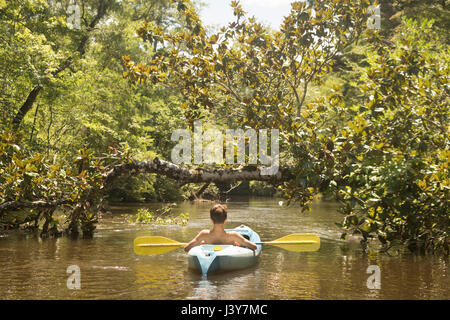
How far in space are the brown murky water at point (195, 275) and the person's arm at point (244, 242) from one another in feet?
1.36

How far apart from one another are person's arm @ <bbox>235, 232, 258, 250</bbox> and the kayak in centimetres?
11

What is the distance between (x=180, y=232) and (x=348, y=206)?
614 centimetres

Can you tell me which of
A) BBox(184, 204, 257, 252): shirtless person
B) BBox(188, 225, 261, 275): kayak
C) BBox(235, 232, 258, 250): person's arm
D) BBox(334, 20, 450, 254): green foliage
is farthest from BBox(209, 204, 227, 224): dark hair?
BBox(334, 20, 450, 254): green foliage

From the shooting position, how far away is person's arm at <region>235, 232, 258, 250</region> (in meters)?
7.98

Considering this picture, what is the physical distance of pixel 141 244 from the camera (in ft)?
27.5

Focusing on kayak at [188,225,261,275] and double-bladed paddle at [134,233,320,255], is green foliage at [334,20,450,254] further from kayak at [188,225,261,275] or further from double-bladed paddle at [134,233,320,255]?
kayak at [188,225,261,275]

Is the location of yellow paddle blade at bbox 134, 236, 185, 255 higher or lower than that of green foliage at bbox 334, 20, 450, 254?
lower

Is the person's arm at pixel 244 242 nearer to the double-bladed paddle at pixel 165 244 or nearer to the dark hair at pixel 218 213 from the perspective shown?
the double-bladed paddle at pixel 165 244

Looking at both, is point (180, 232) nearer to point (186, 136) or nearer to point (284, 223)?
point (284, 223)

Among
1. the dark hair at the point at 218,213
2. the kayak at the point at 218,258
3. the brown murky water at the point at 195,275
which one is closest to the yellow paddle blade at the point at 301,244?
the brown murky water at the point at 195,275

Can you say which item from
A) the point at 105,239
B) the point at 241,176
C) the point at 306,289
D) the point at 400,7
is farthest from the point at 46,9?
the point at 400,7

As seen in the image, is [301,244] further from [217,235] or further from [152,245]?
[152,245]

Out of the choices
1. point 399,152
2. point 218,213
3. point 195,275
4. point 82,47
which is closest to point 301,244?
point 218,213

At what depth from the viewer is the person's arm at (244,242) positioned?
7.98 metres
